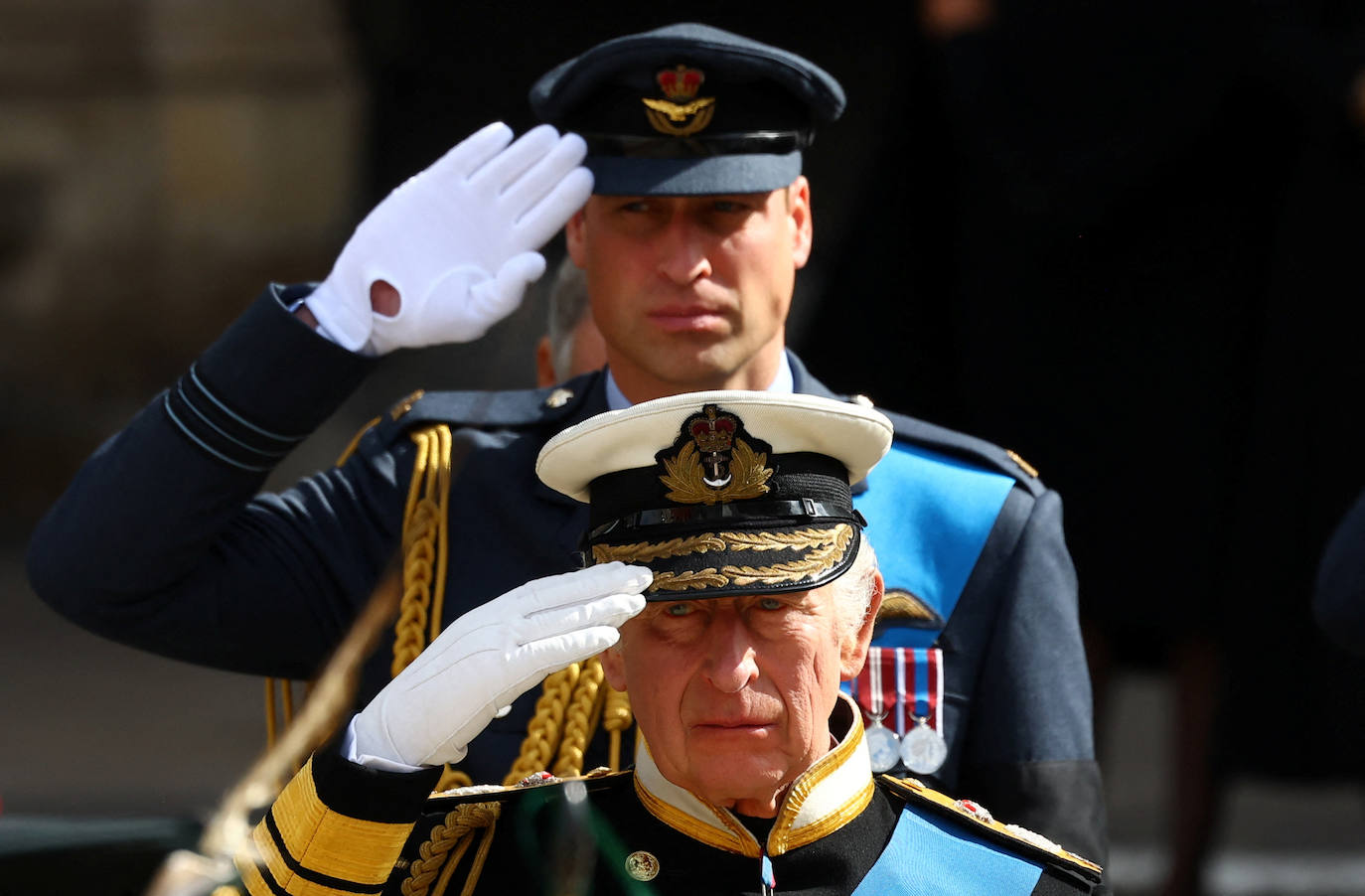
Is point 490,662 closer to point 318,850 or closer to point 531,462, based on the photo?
point 318,850

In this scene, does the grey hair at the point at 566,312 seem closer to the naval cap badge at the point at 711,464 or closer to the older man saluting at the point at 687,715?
the older man saluting at the point at 687,715

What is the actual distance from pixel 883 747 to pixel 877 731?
0.02m

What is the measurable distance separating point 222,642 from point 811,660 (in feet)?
3.33

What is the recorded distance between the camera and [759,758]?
256 centimetres

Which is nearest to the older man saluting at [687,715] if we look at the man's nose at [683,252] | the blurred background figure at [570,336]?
the man's nose at [683,252]

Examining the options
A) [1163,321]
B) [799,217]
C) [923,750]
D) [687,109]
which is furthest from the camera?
[1163,321]

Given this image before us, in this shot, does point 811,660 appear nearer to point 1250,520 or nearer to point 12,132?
point 1250,520

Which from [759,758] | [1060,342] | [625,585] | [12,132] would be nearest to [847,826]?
[759,758]

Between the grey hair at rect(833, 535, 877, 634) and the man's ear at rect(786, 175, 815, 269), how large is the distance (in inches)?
31.5

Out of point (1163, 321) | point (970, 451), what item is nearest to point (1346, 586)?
point (970, 451)

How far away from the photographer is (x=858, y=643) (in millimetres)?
2693

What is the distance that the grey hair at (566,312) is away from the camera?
3.94 m

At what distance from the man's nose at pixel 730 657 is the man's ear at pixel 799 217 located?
0.95 metres

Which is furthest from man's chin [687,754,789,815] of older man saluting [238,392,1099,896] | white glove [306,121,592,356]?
white glove [306,121,592,356]
